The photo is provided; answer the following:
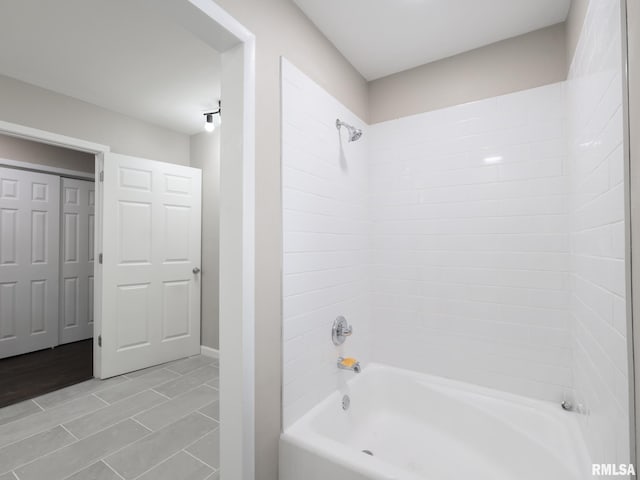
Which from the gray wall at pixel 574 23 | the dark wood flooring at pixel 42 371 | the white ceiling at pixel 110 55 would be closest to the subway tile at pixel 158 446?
the dark wood flooring at pixel 42 371

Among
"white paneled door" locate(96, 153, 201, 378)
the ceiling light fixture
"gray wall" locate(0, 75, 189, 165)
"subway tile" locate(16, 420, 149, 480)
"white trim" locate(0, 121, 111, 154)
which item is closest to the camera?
"subway tile" locate(16, 420, 149, 480)

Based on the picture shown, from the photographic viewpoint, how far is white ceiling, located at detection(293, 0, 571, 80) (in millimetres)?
1599

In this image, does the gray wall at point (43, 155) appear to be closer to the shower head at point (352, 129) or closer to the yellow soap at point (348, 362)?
the shower head at point (352, 129)

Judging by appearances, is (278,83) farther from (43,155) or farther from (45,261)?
(45,261)

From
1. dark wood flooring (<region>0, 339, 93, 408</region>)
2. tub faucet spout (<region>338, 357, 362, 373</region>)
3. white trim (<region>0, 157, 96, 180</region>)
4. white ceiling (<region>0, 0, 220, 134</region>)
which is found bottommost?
dark wood flooring (<region>0, 339, 93, 408</region>)

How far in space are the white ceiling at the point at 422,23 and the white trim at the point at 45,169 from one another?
12.0 ft

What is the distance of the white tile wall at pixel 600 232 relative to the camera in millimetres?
882

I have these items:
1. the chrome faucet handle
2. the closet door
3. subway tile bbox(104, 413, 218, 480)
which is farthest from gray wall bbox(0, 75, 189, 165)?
the chrome faucet handle

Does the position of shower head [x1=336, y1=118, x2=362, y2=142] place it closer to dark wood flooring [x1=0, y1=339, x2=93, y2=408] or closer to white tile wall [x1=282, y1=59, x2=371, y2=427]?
white tile wall [x1=282, y1=59, x2=371, y2=427]

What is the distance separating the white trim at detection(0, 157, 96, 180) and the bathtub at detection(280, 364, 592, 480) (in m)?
4.04

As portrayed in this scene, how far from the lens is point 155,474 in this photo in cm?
167

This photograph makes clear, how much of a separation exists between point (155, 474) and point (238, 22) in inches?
87.1

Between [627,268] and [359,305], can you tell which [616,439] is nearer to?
[627,268]

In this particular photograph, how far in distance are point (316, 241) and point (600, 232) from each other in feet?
3.82
